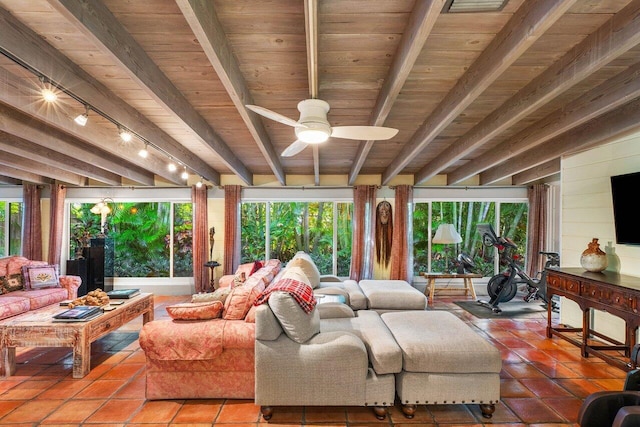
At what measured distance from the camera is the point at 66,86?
2.34 meters

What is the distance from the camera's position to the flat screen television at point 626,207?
327cm

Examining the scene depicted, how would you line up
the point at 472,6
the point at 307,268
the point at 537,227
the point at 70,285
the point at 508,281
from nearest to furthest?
the point at 472,6, the point at 307,268, the point at 70,285, the point at 508,281, the point at 537,227

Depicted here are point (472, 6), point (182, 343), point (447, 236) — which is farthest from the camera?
point (447, 236)

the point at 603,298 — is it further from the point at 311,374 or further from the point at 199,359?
the point at 199,359

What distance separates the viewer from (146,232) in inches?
267

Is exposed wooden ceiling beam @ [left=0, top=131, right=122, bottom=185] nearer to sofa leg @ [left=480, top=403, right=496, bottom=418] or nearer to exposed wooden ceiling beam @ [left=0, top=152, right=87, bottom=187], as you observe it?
exposed wooden ceiling beam @ [left=0, top=152, right=87, bottom=187]

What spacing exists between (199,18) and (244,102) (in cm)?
98

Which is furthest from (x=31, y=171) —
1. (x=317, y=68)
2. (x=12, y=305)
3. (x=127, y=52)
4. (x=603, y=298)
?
(x=603, y=298)

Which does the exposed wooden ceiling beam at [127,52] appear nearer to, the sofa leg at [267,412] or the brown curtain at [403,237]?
the sofa leg at [267,412]

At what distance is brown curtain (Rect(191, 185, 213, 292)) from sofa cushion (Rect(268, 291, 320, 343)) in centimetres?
449

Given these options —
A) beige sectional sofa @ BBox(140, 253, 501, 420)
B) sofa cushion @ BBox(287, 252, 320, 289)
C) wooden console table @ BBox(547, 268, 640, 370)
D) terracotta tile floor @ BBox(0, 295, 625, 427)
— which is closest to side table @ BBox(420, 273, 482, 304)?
wooden console table @ BBox(547, 268, 640, 370)

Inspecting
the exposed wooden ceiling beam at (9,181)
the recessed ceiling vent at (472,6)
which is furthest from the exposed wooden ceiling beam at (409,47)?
the exposed wooden ceiling beam at (9,181)

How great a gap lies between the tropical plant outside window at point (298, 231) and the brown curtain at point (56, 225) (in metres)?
3.52

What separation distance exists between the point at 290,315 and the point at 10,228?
25.0 ft
